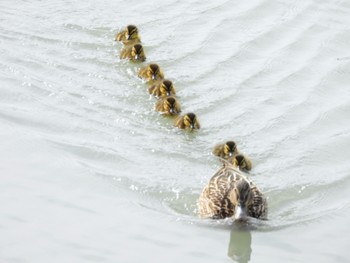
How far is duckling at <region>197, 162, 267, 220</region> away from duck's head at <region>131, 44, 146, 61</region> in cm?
261

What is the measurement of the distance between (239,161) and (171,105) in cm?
110

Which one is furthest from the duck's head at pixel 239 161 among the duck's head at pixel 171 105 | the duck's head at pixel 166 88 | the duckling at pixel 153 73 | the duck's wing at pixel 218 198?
the duckling at pixel 153 73

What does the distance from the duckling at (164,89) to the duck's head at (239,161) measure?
1.29 metres

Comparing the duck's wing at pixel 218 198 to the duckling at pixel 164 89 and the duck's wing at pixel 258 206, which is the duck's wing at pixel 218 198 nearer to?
the duck's wing at pixel 258 206

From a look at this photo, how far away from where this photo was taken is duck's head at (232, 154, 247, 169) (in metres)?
8.05

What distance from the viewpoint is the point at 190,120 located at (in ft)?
28.2

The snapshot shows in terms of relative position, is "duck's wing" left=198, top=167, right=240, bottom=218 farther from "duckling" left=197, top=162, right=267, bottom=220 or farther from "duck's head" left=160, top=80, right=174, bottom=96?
"duck's head" left=160, top=80, right=174, bottom=96

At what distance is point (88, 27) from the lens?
10453mm

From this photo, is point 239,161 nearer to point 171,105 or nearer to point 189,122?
point 189,122

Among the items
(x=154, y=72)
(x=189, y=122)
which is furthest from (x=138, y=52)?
(x=189, y=122)

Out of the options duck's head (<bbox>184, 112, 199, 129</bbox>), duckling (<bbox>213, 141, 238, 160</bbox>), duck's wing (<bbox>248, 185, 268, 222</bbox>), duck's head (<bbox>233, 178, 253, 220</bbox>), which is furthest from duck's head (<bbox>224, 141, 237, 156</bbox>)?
duck's head (<bbox>233, 178, 253, 220</bbox>)

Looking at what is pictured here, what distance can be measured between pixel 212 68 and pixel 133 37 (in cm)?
81

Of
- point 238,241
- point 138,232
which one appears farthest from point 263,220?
point 138,232

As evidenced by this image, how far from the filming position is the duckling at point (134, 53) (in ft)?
32.4
